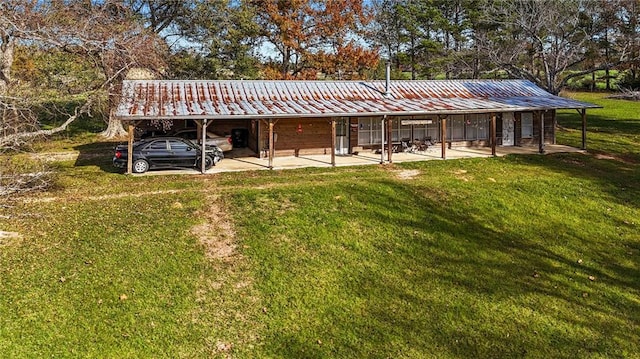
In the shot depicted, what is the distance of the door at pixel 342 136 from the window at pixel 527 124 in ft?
31.6

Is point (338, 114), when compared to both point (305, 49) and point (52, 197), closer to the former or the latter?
point (52, 197)

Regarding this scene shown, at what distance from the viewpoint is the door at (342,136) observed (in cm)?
2203

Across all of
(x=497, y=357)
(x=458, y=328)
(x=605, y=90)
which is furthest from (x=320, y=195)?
(x=605, y=90)

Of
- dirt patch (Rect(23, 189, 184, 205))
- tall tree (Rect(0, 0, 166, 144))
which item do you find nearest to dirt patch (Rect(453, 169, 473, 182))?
dirt patch (Rect(23, 189, 184, 205))

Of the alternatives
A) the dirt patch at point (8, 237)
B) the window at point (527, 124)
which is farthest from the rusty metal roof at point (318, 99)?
the dirt patch at point (8, 237)

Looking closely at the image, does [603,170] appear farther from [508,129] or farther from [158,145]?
[158,145]

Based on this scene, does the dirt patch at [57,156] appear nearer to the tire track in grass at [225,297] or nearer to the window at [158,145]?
the window at [158,145]

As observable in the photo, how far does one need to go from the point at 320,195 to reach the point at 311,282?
15.8 ft

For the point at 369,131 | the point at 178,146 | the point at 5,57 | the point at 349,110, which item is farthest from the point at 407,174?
the point at 5,57

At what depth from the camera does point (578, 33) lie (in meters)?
33.8

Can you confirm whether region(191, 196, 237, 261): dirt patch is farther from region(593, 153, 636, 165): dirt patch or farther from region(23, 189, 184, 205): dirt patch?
region(593, 153, 636, 165): dirt patch

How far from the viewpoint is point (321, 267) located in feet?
35.7

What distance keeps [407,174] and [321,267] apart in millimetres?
7772

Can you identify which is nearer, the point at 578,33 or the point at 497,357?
the point at 497,357
